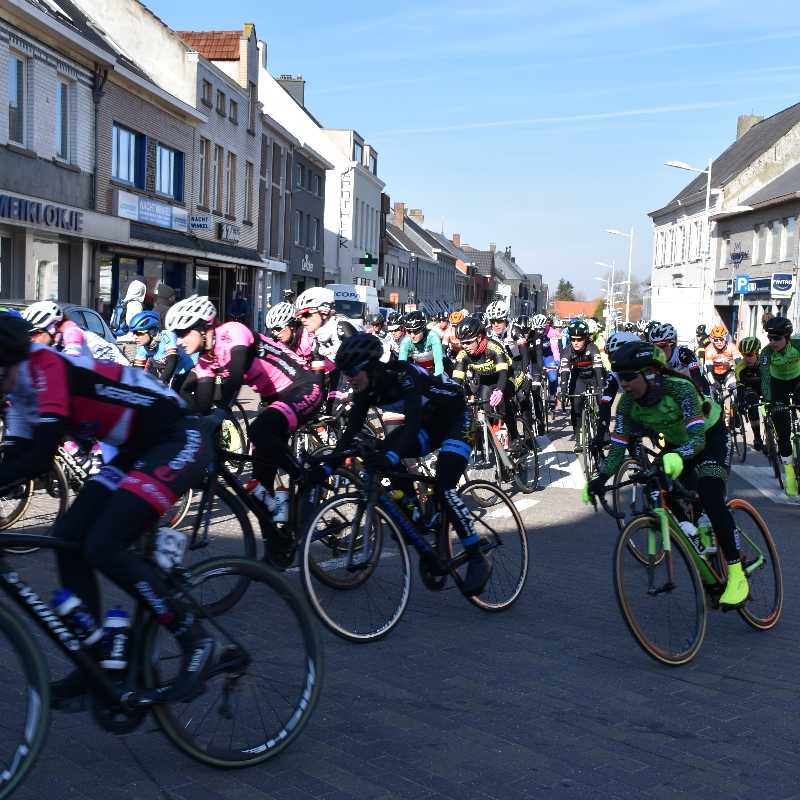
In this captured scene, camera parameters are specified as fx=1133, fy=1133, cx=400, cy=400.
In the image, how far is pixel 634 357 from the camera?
20.1ft

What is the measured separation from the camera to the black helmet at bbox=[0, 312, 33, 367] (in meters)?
3.88

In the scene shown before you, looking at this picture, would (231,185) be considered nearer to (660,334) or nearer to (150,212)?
(150,212)

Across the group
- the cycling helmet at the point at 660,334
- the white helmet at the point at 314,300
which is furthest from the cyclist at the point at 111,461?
the cycling helmet at the point at 660,334

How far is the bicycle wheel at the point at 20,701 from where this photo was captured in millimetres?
3670

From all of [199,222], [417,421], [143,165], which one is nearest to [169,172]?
[199,222]

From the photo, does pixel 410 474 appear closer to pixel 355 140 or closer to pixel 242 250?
pixel 242 250

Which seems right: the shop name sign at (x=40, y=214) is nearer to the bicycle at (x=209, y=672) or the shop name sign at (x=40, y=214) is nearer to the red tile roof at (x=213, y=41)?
the red tile roof at (x=213, y=41)

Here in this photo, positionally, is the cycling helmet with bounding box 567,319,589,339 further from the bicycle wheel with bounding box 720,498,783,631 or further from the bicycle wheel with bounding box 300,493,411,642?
the bicycle wheel with bounding box 300,493,411,642

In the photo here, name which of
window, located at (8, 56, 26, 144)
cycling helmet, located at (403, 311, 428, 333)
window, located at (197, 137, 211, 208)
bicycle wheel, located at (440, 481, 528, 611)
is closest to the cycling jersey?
cycling helmet, located at (403, 311, 428, 333)

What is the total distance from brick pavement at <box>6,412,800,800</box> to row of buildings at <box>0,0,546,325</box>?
8.65 m

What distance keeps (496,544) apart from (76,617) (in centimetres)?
344

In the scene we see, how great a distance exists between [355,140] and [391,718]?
6327 cm

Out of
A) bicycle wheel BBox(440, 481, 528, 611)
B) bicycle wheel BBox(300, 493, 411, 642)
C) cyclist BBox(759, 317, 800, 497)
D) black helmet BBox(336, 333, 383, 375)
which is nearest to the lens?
bicycle wheel BBox(300, 493, 411, 642)

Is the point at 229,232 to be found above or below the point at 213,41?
below
